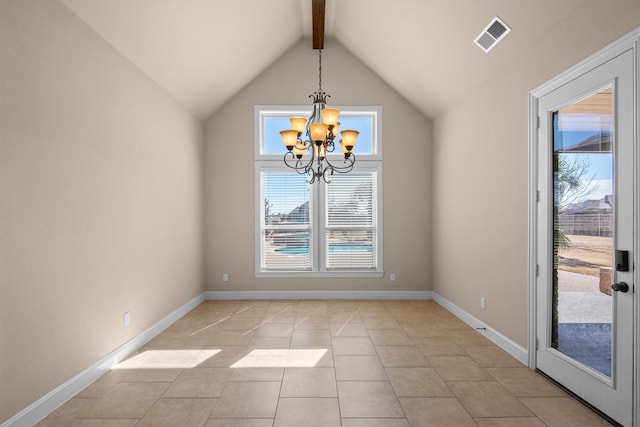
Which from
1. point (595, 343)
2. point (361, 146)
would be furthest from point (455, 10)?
point (595, 343)

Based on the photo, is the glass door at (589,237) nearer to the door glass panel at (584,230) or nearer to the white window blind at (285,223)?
the door glass panel at (584,230)

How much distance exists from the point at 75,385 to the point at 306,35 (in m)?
5.18

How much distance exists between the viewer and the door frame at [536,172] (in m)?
2.15

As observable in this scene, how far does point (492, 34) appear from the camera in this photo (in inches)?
134

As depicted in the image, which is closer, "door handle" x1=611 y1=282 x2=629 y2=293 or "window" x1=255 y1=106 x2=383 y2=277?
"door handle" x1=611 y1=282 x2=629 y2=293

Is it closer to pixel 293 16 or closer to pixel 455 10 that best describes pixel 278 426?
pixel 455 10

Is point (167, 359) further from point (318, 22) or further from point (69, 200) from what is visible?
point (318, 22)

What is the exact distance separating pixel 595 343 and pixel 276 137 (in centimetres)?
468

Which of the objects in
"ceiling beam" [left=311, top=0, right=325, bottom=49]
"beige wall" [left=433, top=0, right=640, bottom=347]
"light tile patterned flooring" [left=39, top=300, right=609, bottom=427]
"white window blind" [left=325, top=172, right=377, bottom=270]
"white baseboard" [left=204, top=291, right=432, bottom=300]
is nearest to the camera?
"light tile patterned flooring" [left=39, top=300, right=609, bottom=427]

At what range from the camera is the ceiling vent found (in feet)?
10.6

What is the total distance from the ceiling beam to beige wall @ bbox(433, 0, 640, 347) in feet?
6.86

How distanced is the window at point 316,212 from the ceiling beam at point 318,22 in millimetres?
975

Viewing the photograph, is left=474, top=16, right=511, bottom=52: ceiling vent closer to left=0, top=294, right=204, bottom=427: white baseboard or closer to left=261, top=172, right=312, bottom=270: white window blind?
left=261, top=172, right=312, bottom=270: white window blind

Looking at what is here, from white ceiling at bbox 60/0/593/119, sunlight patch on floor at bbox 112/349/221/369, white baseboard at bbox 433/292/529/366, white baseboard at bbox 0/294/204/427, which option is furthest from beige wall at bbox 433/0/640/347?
white baseboard at bbox 0/294/204/427
